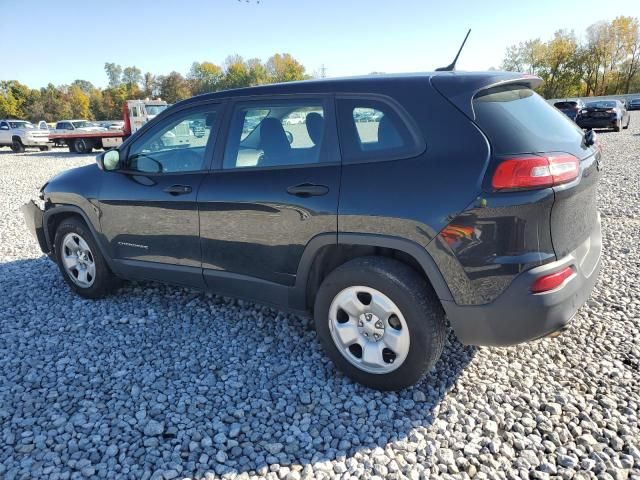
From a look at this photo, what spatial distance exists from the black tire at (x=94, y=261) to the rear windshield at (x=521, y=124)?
3.38m

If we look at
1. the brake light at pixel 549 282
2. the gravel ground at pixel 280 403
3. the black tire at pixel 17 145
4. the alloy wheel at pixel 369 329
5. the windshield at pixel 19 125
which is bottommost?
the gravel ground at pixel 280 403

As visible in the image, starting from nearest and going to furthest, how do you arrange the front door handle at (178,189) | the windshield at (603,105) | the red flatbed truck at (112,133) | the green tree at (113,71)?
the front door handle at (178,189)
the windshield at (603,105)
the red flatbed truck at (112,133)
the green tree at (113,71)

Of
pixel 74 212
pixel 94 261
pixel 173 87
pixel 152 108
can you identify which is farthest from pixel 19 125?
pixel 173 87

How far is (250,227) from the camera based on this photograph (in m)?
3.10

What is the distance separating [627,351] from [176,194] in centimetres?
334

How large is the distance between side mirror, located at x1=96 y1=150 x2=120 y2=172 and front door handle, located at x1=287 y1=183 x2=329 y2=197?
71.7 inches

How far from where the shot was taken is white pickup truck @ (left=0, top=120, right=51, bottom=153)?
2327 cm

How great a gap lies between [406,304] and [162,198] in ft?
6.79

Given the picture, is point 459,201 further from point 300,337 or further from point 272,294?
point 300,337

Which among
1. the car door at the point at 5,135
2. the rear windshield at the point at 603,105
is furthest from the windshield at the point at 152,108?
the rear windshield at the point at 603,105

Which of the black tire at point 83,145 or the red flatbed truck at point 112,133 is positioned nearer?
the red flatbed truck at point 112,133

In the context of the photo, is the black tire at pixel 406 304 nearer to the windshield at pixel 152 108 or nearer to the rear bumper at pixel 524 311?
the rear bumper at pixel 524 311

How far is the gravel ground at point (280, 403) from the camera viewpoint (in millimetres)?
2270

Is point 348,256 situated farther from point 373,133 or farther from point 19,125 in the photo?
point 19,125
